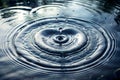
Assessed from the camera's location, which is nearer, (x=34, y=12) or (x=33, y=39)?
(x=33, y=39)

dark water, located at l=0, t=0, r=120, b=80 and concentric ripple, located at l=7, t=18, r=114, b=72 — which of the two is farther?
concentric ripple, located at l=7, t=18, r=114, b=72

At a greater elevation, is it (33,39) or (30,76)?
(33,39)

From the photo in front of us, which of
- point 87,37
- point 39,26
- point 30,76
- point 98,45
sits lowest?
point 30,76

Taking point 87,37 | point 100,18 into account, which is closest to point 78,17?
point 100,18

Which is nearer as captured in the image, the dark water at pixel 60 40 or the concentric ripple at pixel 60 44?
the dark water at pixel 60 40

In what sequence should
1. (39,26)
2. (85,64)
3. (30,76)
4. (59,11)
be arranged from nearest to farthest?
(30,76), (85,64), (39,26), (59,11)

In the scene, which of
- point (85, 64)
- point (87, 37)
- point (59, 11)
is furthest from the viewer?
point (59, 11)

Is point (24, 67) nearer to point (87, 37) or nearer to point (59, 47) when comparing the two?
point (59, 47)
